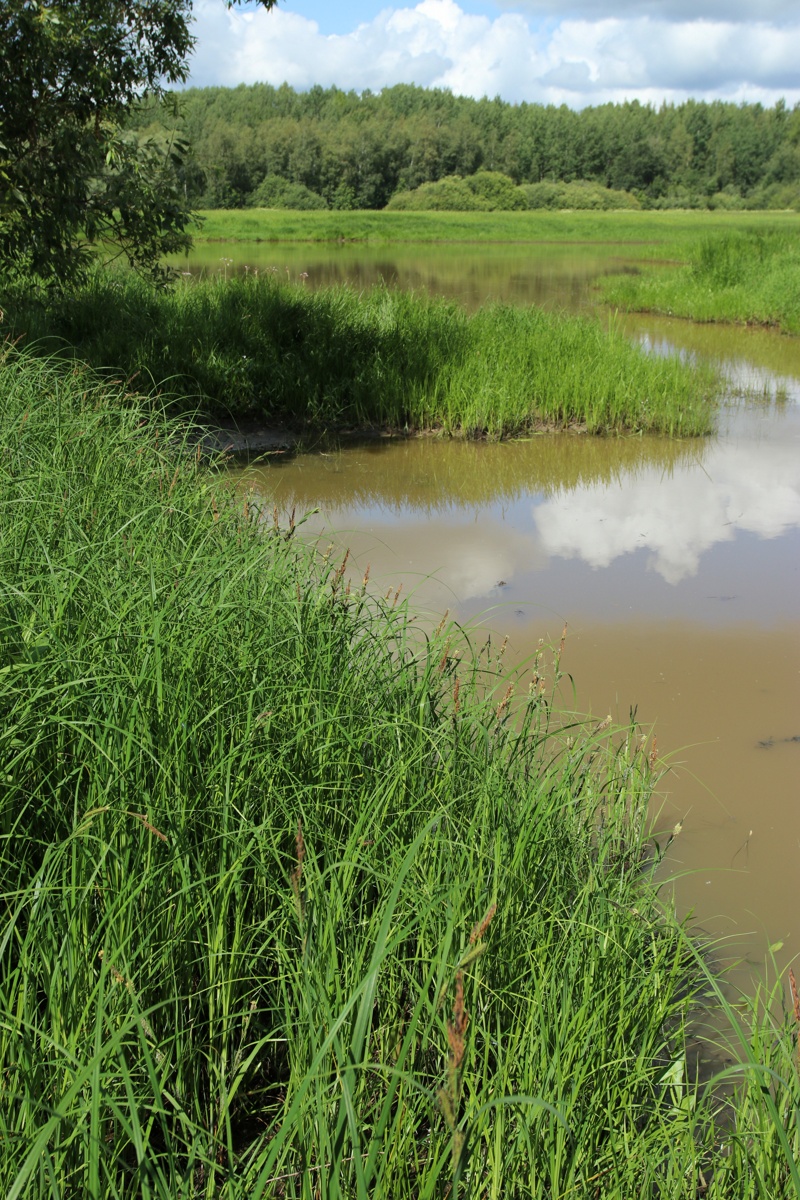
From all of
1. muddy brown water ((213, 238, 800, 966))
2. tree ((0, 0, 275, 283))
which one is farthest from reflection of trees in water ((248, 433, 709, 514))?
tree ((0, 0, 275, 283))

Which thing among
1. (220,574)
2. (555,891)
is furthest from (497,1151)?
(220,574)

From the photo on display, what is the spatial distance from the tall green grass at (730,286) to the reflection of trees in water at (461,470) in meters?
8.63

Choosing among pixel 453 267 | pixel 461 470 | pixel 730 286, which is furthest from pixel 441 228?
pixel 461 470

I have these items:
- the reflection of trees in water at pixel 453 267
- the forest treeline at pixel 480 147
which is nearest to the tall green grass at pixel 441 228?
the reflection of trees in water at pixel 453 267

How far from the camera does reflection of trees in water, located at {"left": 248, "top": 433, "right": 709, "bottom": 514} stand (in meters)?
7.45

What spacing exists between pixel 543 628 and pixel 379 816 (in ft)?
9.33

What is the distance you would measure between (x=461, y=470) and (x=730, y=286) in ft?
42.2

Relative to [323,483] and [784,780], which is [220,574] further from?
[323,483]

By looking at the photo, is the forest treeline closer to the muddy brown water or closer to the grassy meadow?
the muddy brown water

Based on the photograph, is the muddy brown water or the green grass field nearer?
the muddy brown water

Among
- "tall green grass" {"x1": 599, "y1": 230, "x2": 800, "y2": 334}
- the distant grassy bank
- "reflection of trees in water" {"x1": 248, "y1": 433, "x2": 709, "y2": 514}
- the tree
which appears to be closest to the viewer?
the tree

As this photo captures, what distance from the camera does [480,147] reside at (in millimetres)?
84562

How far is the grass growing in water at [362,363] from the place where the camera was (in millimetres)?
8375

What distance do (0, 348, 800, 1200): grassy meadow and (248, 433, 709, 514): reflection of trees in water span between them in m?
4.60
